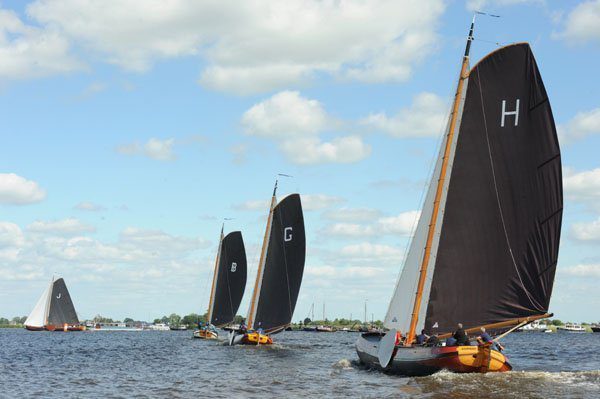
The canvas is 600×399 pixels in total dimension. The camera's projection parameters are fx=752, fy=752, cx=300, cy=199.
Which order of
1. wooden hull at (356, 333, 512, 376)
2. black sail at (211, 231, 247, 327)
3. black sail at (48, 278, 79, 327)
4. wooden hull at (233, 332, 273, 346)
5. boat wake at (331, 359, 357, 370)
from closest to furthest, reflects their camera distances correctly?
wooden hull at (356, 333, 512, 376) → boat wake at (331, 359, 357, 370) → wooden hull at (233, 332, 273, 346) → black sail at (211, 231, 247, 327) → black sail at (48, 278, 79, 327)

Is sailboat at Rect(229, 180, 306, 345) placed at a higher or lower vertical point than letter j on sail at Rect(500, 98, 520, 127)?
lower

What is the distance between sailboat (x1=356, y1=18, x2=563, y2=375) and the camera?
3850cm

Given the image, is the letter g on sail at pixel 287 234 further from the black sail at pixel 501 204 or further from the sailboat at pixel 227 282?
the black sail at pixel 501 204

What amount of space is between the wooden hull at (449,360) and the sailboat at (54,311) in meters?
137

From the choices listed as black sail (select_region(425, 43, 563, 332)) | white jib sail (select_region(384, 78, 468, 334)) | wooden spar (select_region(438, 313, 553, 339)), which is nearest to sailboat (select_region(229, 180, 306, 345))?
white jib sail (select_region(384, 78, 468, 334))

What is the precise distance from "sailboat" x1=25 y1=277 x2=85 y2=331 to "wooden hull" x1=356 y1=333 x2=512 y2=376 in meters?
137

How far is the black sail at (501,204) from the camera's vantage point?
38500mm

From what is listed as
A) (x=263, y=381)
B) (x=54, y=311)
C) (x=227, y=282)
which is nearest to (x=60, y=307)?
(x=54, y=311)

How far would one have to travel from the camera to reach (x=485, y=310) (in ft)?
129

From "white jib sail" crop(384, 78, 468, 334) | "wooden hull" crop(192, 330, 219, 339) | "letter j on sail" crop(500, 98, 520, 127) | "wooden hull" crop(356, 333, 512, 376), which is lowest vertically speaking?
"wooden hull" crop(356, 333, 512, 376)

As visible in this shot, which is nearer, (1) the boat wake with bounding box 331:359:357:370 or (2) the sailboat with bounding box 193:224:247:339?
(1) the boat wake with bounding box 331:359:357:370

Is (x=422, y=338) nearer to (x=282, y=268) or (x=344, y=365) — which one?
(x=344, y=365)

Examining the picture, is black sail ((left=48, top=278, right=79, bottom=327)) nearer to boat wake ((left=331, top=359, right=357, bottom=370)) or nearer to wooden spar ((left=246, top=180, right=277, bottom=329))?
wooden spar ((left=246, top=180, right=277, bottom=329))

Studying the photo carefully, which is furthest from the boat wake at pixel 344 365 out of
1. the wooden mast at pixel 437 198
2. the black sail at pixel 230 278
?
the black sail at pixel 230 278
